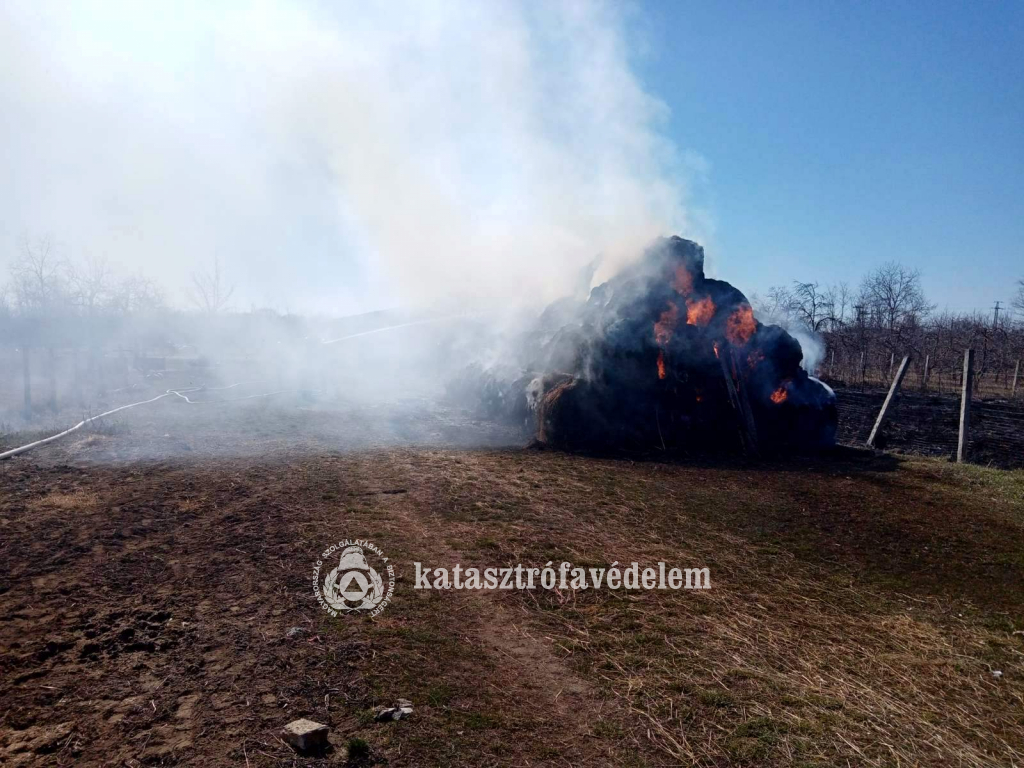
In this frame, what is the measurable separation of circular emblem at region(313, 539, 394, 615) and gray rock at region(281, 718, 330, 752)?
5.43ft

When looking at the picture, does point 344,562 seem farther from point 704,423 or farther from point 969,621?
point 704,423

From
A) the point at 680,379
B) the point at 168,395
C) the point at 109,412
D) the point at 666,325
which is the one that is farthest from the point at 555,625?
the point at 168,395

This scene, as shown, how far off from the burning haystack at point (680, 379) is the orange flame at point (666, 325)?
0.03 m

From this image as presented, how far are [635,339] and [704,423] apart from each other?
2622mm

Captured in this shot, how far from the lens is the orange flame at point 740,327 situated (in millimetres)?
14570

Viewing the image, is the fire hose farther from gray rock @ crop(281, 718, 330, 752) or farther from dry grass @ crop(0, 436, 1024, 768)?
gray rock @ crop(281, 718, 330, 752)

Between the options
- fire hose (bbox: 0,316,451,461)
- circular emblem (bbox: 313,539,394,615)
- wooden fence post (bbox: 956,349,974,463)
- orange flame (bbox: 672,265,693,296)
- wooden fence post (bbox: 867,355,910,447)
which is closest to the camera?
circular emblem (bbox: 313,539,394,615)

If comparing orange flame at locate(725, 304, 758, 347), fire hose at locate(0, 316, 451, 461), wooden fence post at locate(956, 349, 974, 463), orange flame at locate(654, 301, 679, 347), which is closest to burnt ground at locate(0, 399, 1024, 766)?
fire hose at locate(0, 316, 451, 461)

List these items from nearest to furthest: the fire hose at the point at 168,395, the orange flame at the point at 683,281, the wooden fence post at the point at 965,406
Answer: the fire hose at the point at 168,395, the wooden fence post at the point at 965,406, the orange flame at the point at 683,281

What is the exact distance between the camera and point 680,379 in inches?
547

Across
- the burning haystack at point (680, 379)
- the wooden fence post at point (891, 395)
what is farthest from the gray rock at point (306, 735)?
the wooden fence post at point (891, 395)

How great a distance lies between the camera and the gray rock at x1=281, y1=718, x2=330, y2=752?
10.9 feet

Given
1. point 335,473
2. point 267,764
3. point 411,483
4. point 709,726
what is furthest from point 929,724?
point 335,473

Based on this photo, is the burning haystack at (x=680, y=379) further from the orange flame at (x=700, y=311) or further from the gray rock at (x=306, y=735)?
the gray rock at (x=306, y=735)
